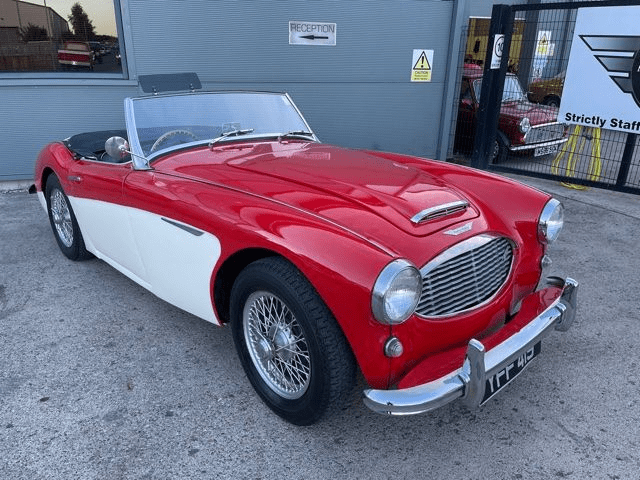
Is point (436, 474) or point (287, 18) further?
point (287, 18)

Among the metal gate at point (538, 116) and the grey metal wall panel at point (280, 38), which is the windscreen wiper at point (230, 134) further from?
the metal gate at point (538, 116)

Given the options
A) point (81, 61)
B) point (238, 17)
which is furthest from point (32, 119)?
point (238, 17)

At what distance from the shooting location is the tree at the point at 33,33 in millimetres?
6012

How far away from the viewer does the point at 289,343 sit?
231 centimetres

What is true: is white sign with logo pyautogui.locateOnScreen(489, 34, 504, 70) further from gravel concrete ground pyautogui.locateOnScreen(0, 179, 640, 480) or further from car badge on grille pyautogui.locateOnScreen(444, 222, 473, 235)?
car badge on grille pyautogui.locateOnScreen(444, 222, 473, 235)

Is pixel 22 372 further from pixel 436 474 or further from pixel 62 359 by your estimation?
pixel 436 474

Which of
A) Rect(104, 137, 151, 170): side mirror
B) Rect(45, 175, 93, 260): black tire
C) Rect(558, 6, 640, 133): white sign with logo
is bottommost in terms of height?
Rect(45, 175, 93, 260): black tire

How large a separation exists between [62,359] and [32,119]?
4351mm

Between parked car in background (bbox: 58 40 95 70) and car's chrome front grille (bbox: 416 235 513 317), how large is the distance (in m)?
5.75

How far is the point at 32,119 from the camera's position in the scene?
242 inches

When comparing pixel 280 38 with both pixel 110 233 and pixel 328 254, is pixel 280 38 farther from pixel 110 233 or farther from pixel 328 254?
pixel 328 254

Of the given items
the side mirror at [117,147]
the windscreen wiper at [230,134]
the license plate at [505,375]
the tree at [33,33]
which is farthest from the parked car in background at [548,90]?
the tree at [33,33]

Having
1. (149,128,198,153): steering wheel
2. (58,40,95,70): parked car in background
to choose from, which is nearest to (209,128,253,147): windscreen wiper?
(149,128,198,153): steering wheel

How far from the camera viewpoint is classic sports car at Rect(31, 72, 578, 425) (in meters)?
1.98
